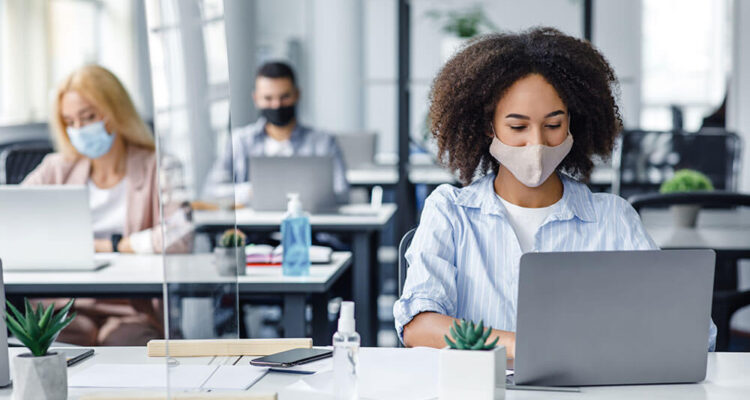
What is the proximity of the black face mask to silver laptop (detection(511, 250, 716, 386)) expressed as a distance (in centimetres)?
309

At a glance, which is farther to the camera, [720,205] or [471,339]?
[720,205]

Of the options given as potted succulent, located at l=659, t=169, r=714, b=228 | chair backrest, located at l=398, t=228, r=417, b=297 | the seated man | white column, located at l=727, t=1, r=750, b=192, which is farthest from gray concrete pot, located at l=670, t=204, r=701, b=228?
chair backrest, located at l=398, t=228, r=417, b=297

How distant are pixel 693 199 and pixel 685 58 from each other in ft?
14.8

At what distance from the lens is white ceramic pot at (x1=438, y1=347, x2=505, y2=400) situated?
47.0 inches

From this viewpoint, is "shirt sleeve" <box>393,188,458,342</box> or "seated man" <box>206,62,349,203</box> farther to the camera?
"seated man" <box>206,62,349,203</box>

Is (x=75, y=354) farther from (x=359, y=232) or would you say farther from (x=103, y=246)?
(x=359, y=232)

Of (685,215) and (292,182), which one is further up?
(292,182)

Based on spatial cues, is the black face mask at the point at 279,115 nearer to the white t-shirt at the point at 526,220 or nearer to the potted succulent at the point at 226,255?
the white t-shirt at the point at 526,220

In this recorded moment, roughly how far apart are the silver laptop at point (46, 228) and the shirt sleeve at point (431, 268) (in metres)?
0.98

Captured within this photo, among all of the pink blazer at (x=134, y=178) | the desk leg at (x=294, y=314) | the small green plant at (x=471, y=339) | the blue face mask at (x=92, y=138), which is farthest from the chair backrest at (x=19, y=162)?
the small green plant at (x=471, y=339)

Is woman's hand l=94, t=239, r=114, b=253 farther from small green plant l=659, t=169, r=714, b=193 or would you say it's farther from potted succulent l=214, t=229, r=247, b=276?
small green plant l=659, t=169, r=714, b=193

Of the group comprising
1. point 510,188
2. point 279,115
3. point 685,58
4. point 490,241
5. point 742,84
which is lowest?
point 490,241

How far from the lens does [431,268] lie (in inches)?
67.1

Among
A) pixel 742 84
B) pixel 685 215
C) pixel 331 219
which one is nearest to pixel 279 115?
pixel 331 219
